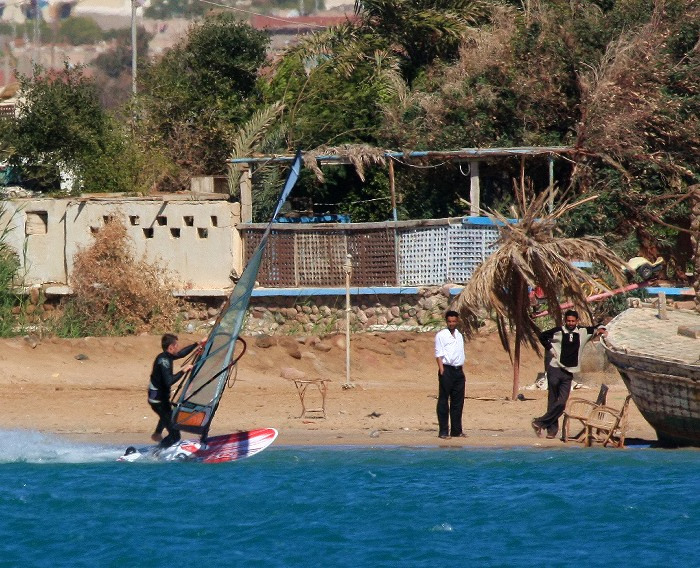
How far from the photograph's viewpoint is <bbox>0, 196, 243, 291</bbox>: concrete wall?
23000mm

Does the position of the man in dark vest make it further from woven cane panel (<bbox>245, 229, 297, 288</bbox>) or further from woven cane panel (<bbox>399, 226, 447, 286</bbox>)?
woven cane panel (<bbox>245, 229, 297, 288</bbox>)

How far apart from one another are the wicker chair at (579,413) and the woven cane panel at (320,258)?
6149 millimetres

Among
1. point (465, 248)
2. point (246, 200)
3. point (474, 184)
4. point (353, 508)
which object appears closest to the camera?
point (353, 508)

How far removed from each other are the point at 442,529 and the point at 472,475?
1286mm

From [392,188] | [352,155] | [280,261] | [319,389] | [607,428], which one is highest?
[352,155]

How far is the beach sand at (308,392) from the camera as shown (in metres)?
17.1

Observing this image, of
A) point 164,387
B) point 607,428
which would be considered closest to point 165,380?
A: point 164,387

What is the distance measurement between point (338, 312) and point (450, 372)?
6.64m

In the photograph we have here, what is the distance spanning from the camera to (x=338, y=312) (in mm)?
22344

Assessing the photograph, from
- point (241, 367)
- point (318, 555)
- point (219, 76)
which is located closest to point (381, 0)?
point (219, 76)

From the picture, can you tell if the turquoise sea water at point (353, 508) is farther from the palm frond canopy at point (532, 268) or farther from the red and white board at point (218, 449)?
the palm frond canopy at point (532, 268)

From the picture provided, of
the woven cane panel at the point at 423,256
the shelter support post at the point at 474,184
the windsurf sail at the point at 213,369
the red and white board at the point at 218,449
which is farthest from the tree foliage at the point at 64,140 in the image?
the red and white board at the point at 218,449

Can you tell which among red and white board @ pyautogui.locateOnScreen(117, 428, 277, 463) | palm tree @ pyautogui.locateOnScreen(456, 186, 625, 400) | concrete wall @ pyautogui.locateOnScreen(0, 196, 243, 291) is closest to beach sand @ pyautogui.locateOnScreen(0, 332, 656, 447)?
red and white board @ pyautogui.locateOnScreen(117, 428, 277, 463)

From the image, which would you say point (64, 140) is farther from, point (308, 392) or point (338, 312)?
point (308, 392)
